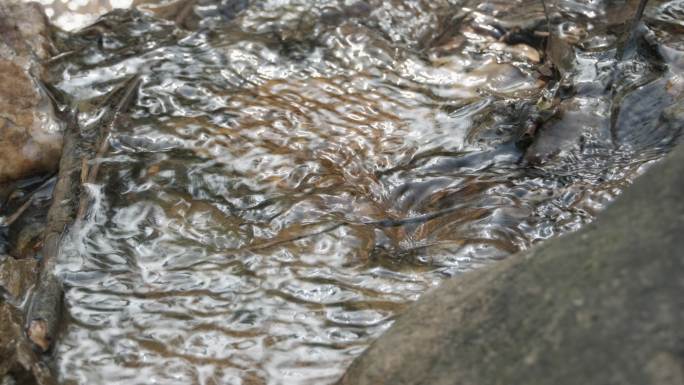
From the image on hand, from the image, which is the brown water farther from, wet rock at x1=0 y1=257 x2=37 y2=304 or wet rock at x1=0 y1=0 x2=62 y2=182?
wet rock at x1=0 y1=0 x2=62 y2=182

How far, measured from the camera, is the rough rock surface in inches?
62.2

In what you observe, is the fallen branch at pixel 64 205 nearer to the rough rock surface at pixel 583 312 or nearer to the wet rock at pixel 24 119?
the wet rock at pixel 24 119

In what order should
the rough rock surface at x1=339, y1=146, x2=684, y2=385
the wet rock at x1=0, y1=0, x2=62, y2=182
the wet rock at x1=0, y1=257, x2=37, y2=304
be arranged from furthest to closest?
the wet rock at x1=0, y1=0, x2=62, y2=182 → the wet rock at x1=0, y1=257, x2=37, y2=304 → the rough rock surface at x1=339, y1=146, x2=684, y2=385

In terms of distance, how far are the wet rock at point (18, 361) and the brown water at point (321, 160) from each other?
0.10 meters

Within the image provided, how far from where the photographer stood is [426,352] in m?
2.16

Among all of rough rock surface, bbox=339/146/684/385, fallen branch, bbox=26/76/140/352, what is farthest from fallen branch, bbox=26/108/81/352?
rough rock surface, bbox=339/146/684/385

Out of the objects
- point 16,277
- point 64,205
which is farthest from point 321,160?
point 16,277

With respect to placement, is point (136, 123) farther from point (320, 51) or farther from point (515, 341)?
point (515, 341)

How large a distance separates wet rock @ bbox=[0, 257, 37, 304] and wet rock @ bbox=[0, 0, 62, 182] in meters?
0.69

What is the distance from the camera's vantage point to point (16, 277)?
130 inches

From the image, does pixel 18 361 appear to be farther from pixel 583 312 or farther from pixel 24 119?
pixel 583 312

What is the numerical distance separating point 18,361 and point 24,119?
1710 mm

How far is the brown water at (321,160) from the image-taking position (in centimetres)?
304

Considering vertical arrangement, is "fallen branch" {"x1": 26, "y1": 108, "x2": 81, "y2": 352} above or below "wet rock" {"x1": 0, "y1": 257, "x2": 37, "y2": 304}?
above
